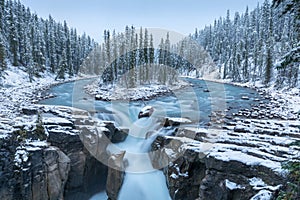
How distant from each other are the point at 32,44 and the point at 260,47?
208 feet

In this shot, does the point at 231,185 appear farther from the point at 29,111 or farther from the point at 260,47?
the point at 260,47

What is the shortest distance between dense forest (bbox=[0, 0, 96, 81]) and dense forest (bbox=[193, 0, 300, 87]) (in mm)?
49686

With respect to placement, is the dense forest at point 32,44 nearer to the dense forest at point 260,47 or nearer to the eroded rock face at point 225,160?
the eroded rock face at point 225,160

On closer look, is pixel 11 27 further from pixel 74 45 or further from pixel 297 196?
pixel 297 196

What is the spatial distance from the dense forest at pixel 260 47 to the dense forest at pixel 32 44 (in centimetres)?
4969

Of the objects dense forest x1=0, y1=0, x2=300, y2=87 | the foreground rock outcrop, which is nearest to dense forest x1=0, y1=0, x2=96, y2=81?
dense forest x1=0, y1=0, x2=300, y2=87

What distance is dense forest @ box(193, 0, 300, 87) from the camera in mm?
41875

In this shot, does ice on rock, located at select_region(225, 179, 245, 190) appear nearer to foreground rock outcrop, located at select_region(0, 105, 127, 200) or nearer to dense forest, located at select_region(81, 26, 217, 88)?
foreground rock outcrop, located at select_region(0, 105, 127, 200)

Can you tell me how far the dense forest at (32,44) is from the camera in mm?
49131

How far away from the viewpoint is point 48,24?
75.8m

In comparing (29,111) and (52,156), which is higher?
(29,111)

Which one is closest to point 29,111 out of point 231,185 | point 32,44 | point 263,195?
point 231,185

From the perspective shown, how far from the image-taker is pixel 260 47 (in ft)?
213

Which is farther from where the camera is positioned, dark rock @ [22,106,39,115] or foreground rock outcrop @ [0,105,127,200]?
dark rock @ [22,106,39,115]
